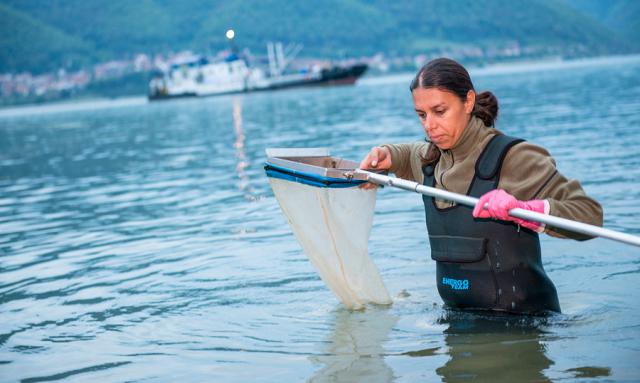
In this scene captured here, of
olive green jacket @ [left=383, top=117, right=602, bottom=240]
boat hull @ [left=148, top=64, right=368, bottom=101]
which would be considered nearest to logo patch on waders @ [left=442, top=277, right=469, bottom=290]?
olive green jacket @ [left=383, top=117, right=602, bottom=240]

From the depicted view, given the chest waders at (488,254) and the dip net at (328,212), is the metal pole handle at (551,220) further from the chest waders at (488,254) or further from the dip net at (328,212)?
the dip net at (328,212)

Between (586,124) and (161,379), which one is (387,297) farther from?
(586,124)

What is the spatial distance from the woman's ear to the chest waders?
21cm

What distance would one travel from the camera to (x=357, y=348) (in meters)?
4.79

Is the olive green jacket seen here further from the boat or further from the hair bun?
the boat

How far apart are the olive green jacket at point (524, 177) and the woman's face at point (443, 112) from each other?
63mm

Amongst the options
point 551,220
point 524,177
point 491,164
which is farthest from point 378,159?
point 551,220

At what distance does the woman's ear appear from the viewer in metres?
4.24

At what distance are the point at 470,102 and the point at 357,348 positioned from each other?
1.62 meters

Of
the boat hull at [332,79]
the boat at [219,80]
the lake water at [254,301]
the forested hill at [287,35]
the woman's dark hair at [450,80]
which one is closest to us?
the woman's dark hair at [450,80]

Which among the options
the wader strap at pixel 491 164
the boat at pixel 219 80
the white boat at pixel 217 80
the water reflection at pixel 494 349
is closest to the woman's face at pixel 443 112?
the wader strap at pixel 491 164

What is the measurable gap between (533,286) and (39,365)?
3019 millimetres

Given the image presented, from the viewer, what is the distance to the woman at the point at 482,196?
3971 millimetres

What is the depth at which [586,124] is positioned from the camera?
19.1m
